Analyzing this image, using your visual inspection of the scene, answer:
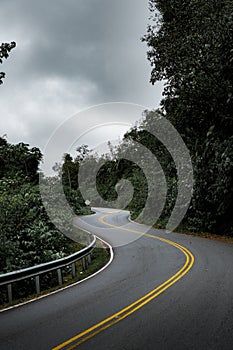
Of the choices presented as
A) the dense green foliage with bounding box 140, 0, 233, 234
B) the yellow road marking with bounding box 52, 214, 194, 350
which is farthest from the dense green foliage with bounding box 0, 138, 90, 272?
Result: the dense green foliage with bounding box 140, 0, 233, 234

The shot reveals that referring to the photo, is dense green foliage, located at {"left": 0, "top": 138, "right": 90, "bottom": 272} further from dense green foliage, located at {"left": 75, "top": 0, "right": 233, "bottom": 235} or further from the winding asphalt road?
dense green foliage, located at {"left": 75, "top": 0, "right": 233, "bottom": 235}

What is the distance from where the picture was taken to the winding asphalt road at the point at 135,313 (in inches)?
207

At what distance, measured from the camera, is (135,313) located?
668cm

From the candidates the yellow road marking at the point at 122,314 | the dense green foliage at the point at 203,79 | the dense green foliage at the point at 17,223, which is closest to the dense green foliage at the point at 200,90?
the dense green foliage at the point at 203,79

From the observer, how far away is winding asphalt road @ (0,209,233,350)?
17.3 feet

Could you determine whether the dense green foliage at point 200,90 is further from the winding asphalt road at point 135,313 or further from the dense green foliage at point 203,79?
the winding asphalt road at point 135,313

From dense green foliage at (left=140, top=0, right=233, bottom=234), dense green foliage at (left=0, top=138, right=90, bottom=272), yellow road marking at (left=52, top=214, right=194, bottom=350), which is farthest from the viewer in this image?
dense green foliage at (left=140, top=0, right=233, bottom=234)

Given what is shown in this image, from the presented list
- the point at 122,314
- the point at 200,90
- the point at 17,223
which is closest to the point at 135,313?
the point at 122,314

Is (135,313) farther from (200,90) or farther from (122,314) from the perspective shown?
(200,90)

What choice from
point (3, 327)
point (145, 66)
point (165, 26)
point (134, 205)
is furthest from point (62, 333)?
point (134, 205)

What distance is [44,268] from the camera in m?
9.76

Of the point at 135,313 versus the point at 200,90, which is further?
the point at 200,90

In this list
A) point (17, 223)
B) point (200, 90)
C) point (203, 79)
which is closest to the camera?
point (17, 223)

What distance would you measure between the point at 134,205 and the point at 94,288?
96.7 ft
